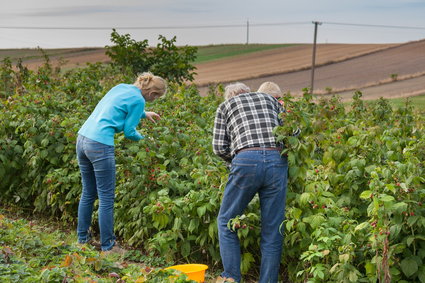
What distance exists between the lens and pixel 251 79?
3491 cm

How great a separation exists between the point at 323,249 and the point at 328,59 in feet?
111

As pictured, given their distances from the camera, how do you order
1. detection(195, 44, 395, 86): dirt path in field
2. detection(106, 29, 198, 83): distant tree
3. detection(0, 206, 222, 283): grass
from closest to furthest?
detection(0, 206, 222, 283): grass
detection(106, 29, 198, 83): distant tree
detection(195, 44, 395, 86): dirt path in field

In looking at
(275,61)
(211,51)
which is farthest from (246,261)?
(211,51)

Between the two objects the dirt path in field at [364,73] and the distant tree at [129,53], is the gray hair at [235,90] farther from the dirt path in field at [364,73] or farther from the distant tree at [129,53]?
the dirt path in field at [364,73]

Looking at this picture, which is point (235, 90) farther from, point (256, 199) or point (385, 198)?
point (385, 198)

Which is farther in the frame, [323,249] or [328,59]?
[328,59]

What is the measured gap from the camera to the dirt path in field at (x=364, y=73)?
29.3 meters

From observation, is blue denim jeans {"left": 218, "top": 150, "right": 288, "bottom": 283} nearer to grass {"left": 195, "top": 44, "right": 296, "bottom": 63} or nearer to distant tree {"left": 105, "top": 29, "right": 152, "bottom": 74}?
distant tree {"left": 105, "top": 29, "right": 152, "bottom": 74}

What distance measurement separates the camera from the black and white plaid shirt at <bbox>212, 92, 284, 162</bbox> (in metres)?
4.71

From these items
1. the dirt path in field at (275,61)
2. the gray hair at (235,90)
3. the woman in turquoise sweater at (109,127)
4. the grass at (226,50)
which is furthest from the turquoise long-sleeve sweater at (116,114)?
the grass at (226,50)

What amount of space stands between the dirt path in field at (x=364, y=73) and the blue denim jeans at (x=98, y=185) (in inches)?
857

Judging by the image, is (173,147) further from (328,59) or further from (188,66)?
(328,59)

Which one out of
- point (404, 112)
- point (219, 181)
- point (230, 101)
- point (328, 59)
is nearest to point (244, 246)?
point (219, 181)

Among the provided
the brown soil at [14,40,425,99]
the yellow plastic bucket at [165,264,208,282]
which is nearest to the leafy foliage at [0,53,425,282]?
the yellow plastic bucket at [165,264,208,282]
